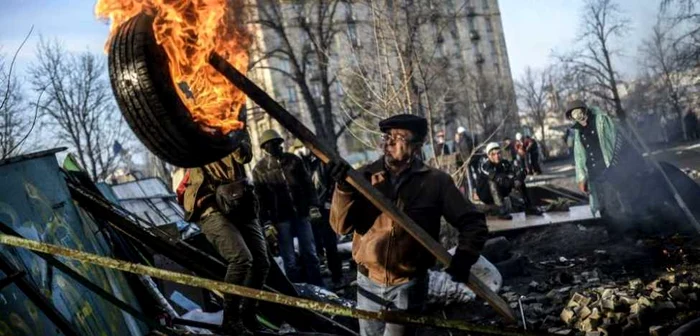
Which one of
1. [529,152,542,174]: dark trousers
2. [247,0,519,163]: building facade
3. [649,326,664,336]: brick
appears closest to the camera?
[649,326,664,336]: brick

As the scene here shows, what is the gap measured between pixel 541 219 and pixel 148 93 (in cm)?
828

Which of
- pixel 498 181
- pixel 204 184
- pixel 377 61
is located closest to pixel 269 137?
pixel 204 184

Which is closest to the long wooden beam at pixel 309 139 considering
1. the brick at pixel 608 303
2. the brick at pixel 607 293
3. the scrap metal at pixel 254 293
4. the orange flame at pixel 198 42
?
the orange flame at pixel 198 42

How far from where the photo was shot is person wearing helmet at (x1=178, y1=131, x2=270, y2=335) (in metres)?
4.60

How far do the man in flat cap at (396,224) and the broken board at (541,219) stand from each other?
595 centimetres

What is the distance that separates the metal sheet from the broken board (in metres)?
6.47

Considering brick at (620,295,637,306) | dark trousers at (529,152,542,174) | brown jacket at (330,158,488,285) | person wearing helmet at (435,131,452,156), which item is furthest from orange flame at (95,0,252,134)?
dark trousers at (529,152,542,174)

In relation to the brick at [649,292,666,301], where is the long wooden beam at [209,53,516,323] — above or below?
above

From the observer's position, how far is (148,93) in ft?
9.39

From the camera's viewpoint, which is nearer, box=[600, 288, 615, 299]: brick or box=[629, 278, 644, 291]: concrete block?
Result: box=[600, 288, 615, 299]: brick

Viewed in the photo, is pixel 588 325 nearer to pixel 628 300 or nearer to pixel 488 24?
pixel 628 300

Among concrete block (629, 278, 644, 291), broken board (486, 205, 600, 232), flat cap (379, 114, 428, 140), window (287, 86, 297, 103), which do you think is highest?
window (287, 86, 297, 103)

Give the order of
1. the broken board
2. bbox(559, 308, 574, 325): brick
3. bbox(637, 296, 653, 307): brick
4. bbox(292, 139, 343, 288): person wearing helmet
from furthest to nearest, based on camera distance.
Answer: the broken board → bbox(292, 139, 343, 288): person wearing helmet → bbox(559, 308, 574, 325): brick → bbox(637, 296, 653, 307): brick

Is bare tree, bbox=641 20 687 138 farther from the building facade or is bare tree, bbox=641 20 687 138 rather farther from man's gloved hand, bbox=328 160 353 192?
man's gloved hand, bbox=328 160 353 192
